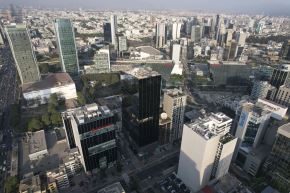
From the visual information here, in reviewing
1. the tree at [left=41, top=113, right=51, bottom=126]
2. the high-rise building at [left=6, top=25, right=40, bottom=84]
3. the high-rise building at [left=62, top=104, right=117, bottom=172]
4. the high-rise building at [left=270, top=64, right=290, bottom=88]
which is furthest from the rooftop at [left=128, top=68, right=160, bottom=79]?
the high-rise building at [left=6, top=25, right=40, bottom=84]

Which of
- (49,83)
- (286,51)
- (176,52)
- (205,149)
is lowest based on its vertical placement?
(49,83)

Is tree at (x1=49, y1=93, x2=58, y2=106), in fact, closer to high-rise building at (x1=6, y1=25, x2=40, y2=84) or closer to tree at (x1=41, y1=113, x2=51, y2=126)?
tree at (x1=41, y1=113, x2=51, y2=126)

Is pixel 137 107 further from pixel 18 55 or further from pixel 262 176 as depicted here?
pixel 18 55

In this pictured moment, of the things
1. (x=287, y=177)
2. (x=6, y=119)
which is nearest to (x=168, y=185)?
(x=287, y=177)

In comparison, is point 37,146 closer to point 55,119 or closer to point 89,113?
point 55,119

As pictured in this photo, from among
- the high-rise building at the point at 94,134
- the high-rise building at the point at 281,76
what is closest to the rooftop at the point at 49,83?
the high-rise building at the point at 94,134

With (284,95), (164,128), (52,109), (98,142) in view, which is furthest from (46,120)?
(284,95)
